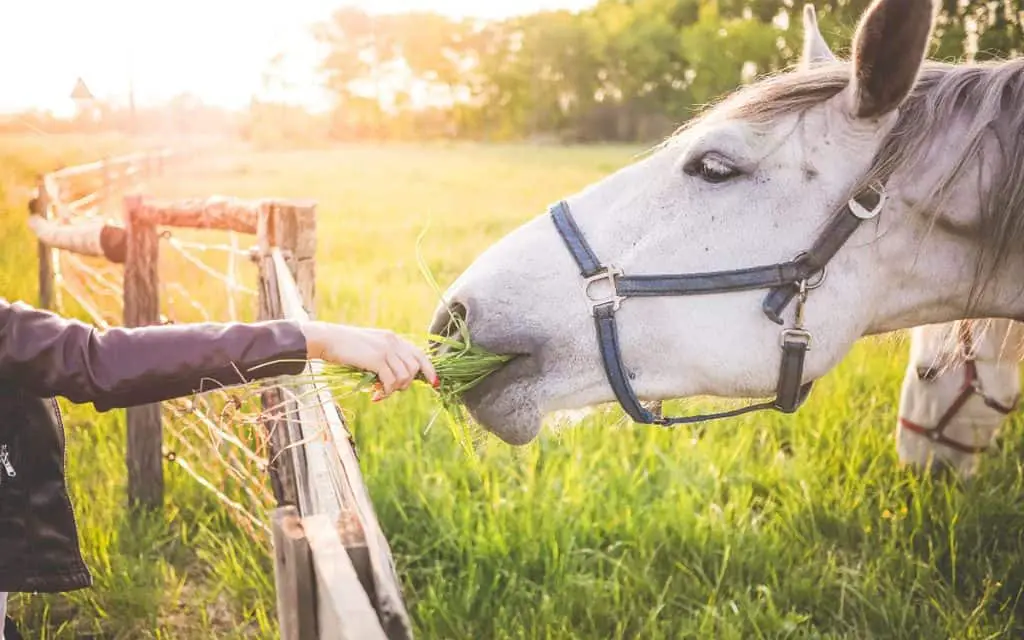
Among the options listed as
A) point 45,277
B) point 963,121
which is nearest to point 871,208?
point 963,121

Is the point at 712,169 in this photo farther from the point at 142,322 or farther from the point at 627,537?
the point at 142,322

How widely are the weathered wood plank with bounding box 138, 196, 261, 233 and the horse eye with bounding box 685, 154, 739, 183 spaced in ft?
5.73

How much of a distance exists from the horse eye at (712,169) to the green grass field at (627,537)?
0.67 meters

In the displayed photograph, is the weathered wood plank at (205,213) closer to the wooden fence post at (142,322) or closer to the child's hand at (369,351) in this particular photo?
the wooden fence post at (142,322)

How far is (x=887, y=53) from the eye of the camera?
1659mm

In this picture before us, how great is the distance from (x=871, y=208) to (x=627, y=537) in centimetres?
178

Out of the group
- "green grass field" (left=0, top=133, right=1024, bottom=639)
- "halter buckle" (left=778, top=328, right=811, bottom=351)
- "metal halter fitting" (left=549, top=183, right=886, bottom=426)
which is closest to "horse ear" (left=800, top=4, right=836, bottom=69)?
"metal halter fitting" (left=549, top=183, right=886, bottom=426)

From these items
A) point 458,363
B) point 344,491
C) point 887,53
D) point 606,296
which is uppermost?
point 887,53

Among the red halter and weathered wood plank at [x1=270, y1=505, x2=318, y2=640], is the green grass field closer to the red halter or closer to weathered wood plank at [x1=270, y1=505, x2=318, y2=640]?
the red halter

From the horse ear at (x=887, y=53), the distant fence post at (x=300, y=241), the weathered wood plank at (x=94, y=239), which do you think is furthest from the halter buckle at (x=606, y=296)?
the weathered wood plank at (x=94, y=239)

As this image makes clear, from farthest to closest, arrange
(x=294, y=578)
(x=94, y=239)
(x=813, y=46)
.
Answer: (x=94, y=239) < (x=813, y=46) < (x=294, y=578)

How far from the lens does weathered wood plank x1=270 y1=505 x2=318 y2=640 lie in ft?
3.73

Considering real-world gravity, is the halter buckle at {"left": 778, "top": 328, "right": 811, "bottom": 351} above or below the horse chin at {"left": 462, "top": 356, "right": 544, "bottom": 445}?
above

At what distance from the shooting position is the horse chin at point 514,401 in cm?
187
